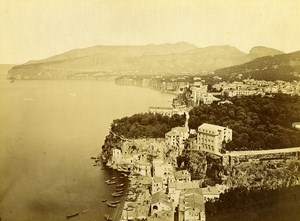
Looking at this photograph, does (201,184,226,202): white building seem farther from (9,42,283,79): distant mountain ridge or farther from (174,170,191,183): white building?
(9,42,283,79): distant mountain ridge

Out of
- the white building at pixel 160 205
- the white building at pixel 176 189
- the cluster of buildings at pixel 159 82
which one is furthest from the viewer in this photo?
the cluster of buildings at pixel 159 82

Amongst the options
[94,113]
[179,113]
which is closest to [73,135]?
[94,113]

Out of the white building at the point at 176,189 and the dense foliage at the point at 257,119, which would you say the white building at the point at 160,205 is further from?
the dense foliage at the point at 257,119

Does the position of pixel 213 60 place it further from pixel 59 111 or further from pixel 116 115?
pixel 59 111

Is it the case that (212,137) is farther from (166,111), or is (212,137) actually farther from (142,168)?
(142,168)

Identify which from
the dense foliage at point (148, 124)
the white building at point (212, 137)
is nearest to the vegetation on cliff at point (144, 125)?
the dense foliage at point (148, 124)

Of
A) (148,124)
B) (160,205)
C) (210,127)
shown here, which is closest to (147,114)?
(148,124)

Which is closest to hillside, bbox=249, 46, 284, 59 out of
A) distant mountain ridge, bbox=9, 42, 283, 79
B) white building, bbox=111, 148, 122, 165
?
distant mountain ridge, bbox=9, 42, 283, 79
